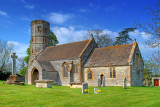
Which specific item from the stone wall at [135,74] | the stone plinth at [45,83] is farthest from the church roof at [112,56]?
the stone plinth at [45,83]

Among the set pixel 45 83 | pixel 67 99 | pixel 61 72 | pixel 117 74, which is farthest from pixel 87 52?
pixel 67 99

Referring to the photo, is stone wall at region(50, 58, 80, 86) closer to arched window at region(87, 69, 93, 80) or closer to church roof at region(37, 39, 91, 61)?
church roof at region(37, 39, 91, 61)

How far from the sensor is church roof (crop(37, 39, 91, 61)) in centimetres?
3547

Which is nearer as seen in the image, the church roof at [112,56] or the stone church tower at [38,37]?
the church roof at [112,56]

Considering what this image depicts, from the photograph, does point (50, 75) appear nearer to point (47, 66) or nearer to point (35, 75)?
point (47, 66)

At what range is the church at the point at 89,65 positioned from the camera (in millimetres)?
29325

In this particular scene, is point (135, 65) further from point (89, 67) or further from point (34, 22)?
point (34, 22)

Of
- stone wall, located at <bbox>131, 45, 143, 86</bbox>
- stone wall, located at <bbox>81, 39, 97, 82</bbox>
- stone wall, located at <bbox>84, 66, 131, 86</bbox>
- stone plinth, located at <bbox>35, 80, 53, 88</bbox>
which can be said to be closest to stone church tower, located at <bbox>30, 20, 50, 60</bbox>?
stone wall, located at <bbox>81, 39, 97, 82</bbox>

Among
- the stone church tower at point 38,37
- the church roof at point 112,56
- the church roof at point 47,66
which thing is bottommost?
the church roof at point 47,66

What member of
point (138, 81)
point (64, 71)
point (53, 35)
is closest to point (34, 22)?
point (53, 35)

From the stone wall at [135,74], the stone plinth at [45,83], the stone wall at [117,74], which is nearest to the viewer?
the stone plinth at [45,83]

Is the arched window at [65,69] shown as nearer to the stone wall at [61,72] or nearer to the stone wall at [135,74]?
the stone wall at [61,72]

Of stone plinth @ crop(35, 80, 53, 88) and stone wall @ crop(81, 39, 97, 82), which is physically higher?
stone wall @ crop(81, 39, 97, 82)

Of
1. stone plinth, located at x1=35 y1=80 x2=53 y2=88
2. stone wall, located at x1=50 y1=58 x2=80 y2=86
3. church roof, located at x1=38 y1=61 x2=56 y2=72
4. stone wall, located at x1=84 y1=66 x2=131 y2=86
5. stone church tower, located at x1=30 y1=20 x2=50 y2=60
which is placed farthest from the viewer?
stone church tower, located at x1=30 y1=20 x2=50 y2=60
